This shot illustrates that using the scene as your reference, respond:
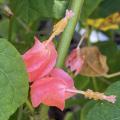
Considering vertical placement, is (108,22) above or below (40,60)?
below

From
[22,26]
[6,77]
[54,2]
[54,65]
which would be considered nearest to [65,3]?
[54,2]

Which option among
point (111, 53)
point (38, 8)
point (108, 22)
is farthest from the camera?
point (111, 53)

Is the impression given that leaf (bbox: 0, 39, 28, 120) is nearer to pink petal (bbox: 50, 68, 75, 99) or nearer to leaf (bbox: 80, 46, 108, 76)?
pink petal (bbox: 50, 68, 75, 99)

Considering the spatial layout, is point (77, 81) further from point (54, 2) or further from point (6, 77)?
point (6, 77)

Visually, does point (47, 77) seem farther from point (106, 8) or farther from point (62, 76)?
point (106, 8)

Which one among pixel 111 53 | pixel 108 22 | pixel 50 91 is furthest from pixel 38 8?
pixel 111 53
